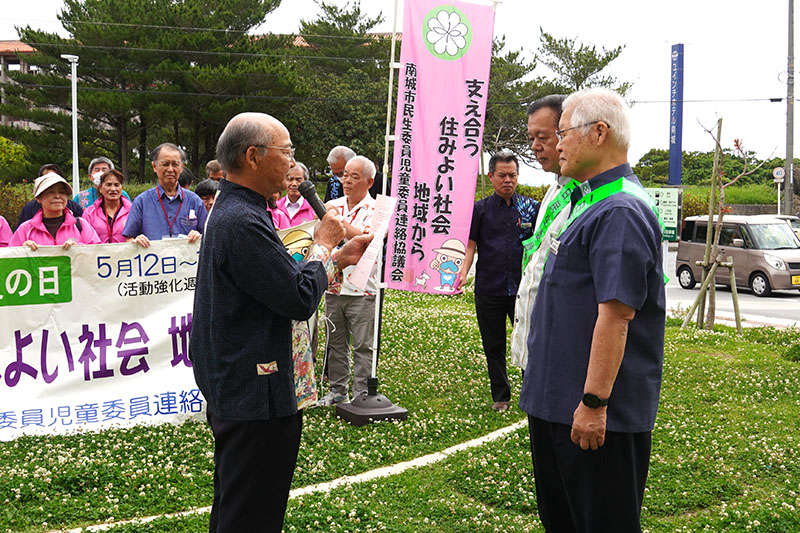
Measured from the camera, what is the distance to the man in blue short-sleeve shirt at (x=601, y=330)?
104 inches

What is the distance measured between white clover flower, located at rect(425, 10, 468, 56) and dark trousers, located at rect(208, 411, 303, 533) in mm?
4293

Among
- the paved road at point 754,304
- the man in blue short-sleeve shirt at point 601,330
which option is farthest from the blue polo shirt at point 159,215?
the paved road at point 754,304

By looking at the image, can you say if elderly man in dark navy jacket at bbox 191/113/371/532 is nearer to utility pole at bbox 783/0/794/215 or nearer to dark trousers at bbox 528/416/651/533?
dark trousers at bbox 528/416/651/533

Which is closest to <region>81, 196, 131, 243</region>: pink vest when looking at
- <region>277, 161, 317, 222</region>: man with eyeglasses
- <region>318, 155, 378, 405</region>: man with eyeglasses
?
<region>277, 161, 317, 222</region>: man with eyeglasses

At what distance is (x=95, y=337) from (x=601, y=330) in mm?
4888

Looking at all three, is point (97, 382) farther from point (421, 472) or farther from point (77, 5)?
point (77, 5)

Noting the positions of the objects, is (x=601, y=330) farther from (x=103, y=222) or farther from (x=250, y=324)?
(x=103, y=222)

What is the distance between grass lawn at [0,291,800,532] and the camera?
4.35 m

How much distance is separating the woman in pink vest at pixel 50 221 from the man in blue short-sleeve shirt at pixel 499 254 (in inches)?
135

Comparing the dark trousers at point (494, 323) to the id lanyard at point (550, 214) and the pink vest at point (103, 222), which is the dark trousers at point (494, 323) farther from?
the pink vest at point (103, 222)

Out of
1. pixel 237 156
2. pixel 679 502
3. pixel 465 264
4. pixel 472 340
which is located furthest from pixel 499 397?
pixel 237 156

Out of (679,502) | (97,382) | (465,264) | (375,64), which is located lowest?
(679,502)

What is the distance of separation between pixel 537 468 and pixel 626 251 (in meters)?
1.10

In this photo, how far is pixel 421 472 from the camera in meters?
5.19
